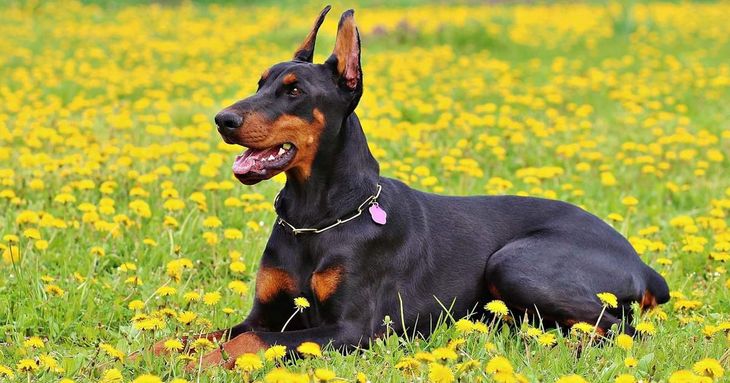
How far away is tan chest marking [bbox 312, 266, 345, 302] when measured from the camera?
397 centimetres

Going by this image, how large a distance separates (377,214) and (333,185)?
23cm

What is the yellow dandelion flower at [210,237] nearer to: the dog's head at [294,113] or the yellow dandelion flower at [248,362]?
the dog's head at [294,113]

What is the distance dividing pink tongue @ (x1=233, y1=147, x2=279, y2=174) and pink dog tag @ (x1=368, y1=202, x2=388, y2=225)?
51 cm

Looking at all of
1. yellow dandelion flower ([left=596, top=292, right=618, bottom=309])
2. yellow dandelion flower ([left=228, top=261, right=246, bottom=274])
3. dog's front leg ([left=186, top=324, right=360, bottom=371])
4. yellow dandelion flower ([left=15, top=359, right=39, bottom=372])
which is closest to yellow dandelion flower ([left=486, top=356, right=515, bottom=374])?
dog's front leg ([left=186, top=324, right=360, bottom=371])

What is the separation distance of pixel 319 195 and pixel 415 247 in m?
0.53

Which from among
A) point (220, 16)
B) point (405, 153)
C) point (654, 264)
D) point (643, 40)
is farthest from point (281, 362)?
point (220, 16)

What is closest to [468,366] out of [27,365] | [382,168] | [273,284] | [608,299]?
[608,299]

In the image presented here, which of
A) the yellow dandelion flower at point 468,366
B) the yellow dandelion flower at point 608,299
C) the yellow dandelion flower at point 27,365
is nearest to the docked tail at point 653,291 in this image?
the yellow dandelion flower at point 608,299

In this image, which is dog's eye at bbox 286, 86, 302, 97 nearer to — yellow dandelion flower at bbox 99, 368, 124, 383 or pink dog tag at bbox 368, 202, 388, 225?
pink dog tag at bbox 368, 202, 388, 225

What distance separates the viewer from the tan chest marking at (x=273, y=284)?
4.07 meters

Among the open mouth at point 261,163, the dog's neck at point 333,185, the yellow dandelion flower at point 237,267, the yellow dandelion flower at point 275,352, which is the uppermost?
the open mouth at point 261,163

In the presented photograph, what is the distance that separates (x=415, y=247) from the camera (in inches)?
172

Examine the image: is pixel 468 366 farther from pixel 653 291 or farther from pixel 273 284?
pixel 653 291

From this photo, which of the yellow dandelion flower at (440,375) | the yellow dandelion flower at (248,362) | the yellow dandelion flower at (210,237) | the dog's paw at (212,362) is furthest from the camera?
the yellow dandelion flower at (210,237)
